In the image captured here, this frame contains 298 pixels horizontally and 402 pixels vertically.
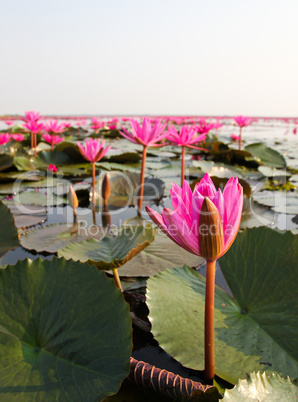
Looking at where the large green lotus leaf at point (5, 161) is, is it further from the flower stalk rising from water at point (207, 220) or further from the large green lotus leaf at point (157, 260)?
the flower stalk rising from water at point (207, 220)

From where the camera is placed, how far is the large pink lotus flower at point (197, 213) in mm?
537

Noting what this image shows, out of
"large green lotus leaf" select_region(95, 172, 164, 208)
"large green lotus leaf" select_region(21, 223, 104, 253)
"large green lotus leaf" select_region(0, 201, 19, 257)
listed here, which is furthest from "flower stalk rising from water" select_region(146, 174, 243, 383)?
"large green lotus leaf" select_region(95, 172, 164, 208)

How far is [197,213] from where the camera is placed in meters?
0.53

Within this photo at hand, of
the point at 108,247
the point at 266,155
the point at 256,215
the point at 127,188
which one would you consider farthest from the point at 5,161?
the point at 266,155

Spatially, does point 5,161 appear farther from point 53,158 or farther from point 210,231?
point 210,231

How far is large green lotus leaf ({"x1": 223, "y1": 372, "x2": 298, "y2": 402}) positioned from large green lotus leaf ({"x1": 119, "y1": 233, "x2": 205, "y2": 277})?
0.66 m

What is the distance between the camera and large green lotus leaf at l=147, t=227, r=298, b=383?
26.8 inches

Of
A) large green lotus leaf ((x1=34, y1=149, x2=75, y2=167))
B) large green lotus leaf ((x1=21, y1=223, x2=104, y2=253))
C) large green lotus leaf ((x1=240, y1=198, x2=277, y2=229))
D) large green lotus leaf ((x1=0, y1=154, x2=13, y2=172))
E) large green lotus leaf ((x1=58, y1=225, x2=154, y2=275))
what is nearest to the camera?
large green lotus leaf ((x1=58, y1=225, x2=154, y2=275))

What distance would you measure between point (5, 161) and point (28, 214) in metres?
1.08

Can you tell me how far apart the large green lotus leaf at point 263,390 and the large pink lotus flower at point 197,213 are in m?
0.21

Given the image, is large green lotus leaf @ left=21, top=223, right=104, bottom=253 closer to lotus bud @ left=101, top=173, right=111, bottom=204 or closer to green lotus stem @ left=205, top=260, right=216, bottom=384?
lotus bud @ left=101, top=173, right=111, bottom=204

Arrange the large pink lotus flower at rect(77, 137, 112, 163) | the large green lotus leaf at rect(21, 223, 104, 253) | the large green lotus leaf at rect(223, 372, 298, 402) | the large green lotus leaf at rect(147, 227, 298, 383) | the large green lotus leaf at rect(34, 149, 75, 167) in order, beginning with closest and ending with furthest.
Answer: the large green lotus leaf at rect(223, 372, 298, 402) → the large green lotus leaf at rect(147, 227, 298, 383) → the large green lotus leaf at rect(21, 223, 104, 253) → the large pink lotus flower at rect(77, 137, 112, 163) → the large green lotus leaf at rect(34, 149, 75, 167)

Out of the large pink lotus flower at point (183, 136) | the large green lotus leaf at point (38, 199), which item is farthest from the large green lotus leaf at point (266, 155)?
the large green lotus leaf at point (38, 199)

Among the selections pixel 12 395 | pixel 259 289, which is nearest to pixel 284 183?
pixel 259 289
